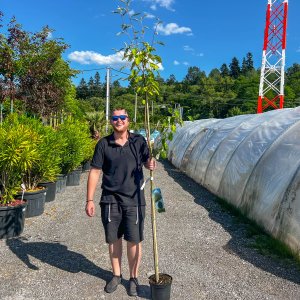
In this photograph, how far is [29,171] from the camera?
6531mm

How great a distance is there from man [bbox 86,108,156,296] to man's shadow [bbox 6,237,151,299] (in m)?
0.62

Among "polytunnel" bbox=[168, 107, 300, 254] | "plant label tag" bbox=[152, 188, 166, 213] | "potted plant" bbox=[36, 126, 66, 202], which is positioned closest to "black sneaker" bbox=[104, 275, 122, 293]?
"plant label tag" bbox=[152, 188, 166, 213]

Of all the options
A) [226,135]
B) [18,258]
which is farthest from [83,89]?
[18,258]

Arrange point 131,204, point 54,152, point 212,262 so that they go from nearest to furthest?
point 131,204
point 212,262
point 54,152

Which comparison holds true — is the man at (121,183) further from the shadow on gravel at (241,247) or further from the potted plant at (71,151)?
the potted plant at (71,151)

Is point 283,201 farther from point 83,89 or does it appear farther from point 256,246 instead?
point 83,89

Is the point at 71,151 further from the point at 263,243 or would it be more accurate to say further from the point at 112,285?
the point at 112,285

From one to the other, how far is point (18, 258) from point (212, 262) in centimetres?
263

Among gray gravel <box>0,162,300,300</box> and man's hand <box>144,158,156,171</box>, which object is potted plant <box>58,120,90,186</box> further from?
man's hand <box>144,158,156,171</box>

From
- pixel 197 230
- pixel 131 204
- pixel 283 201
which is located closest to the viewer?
pixel 131 204

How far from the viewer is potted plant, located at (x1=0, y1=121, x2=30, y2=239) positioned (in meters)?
5.20

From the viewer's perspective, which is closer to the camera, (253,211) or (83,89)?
(253,211)

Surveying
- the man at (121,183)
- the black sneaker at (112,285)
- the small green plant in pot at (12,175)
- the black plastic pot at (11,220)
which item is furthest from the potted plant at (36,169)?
the black sneaker at (112,285)

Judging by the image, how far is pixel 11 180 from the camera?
5789 mm
